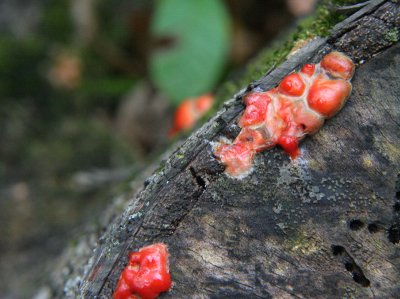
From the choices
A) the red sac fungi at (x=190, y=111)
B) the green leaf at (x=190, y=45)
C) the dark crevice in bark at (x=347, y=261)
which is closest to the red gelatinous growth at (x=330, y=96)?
the dark crevice in bark at (x=347, y=261)

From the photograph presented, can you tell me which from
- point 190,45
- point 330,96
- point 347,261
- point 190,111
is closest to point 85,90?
point 190,45

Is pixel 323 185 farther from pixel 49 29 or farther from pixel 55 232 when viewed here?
pixel 49 29

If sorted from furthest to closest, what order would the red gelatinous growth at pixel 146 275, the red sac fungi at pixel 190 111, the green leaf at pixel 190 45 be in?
A: 1. the green leaf at pixel 190 45
2. the red sac fungi at pixel 190 111
3. the red gelatinous growth at pixel 146 275

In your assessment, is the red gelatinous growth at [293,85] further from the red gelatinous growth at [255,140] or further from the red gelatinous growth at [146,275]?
the red gelatinous growth at [146,275]

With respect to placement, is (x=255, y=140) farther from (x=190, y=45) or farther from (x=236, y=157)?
(x=190, y=45)

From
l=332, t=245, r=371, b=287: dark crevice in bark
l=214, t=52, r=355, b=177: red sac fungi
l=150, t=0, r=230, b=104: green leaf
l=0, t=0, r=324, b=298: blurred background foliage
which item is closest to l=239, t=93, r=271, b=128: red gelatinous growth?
l=214, t=52, r=355, b=177: red sac fungi

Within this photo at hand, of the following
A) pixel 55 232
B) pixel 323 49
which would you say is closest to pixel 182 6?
pixel 55 232
